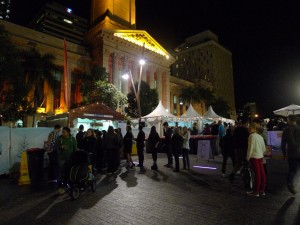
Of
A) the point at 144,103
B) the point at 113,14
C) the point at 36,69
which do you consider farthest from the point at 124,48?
the point at 36,69

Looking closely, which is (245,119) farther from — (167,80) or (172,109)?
(172,109)

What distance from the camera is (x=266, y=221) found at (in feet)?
14.1

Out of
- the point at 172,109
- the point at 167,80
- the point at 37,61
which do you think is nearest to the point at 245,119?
the point at 37,61

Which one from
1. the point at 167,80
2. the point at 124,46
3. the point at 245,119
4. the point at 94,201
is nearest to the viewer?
the point at 94,201

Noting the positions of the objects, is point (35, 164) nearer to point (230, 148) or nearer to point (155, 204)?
point (155, 204)

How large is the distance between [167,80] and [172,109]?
1098cm

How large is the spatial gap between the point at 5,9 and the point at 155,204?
13505 centimetres

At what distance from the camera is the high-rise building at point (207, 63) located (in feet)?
353

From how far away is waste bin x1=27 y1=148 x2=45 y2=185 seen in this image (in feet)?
27.2

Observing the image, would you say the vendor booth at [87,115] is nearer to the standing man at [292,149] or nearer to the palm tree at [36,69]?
the palm tree at [36,69]

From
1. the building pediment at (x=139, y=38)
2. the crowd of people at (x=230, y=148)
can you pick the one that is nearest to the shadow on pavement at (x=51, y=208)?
the crowd of people at (x=230, y=148)

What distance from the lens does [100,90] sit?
30062 millimetres

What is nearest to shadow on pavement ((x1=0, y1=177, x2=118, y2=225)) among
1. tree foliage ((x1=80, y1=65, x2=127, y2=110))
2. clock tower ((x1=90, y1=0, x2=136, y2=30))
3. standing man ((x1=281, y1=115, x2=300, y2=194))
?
standing man ((x1=281, y1=115, x2=300, y2=194))

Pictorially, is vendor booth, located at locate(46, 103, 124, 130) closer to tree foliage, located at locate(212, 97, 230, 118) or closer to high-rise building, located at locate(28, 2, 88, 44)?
tree foliage, located at locate(212, 97, 230, 118)
